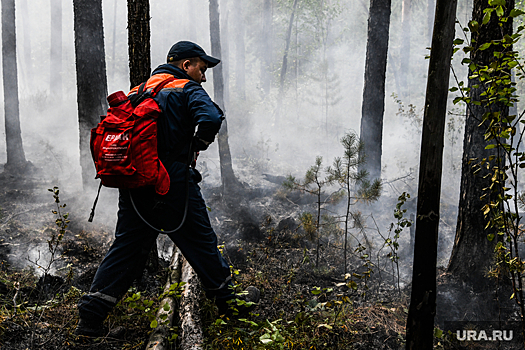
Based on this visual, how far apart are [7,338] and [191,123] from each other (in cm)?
194

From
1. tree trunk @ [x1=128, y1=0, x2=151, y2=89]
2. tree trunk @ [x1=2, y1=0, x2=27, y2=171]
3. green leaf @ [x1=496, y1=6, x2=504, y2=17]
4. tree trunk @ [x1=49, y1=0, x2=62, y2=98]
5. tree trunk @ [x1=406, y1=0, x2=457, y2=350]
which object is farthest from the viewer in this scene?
tree trunk @ [x1=49, y1=0, x2=62, y2=98]

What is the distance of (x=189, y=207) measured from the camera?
102 inches

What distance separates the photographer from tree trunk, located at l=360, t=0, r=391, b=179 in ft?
22.3

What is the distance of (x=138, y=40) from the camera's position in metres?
3.37

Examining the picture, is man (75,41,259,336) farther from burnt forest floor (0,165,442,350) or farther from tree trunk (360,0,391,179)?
tree trunk (360,0,391,179)

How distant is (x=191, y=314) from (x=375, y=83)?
597 cm

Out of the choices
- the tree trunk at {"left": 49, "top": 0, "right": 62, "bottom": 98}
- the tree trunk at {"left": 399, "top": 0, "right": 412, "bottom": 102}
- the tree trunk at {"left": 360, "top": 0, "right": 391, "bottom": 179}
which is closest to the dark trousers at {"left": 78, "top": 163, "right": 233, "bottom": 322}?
the tree trunk at {"left": 360, "top": 0, "right": 391, "bottom": 179}

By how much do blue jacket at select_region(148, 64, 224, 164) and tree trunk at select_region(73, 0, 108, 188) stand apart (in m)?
4.18

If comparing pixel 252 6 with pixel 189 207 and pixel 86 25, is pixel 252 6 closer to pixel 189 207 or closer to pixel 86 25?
pixel 86 25

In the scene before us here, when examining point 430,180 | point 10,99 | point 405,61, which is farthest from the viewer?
point 405,61

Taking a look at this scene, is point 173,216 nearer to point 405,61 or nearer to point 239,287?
point 239,287

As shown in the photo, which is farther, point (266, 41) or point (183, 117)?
point (266, 41)

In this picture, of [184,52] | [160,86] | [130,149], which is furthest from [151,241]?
[184,52]

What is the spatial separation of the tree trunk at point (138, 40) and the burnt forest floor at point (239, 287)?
1869 millimetres
